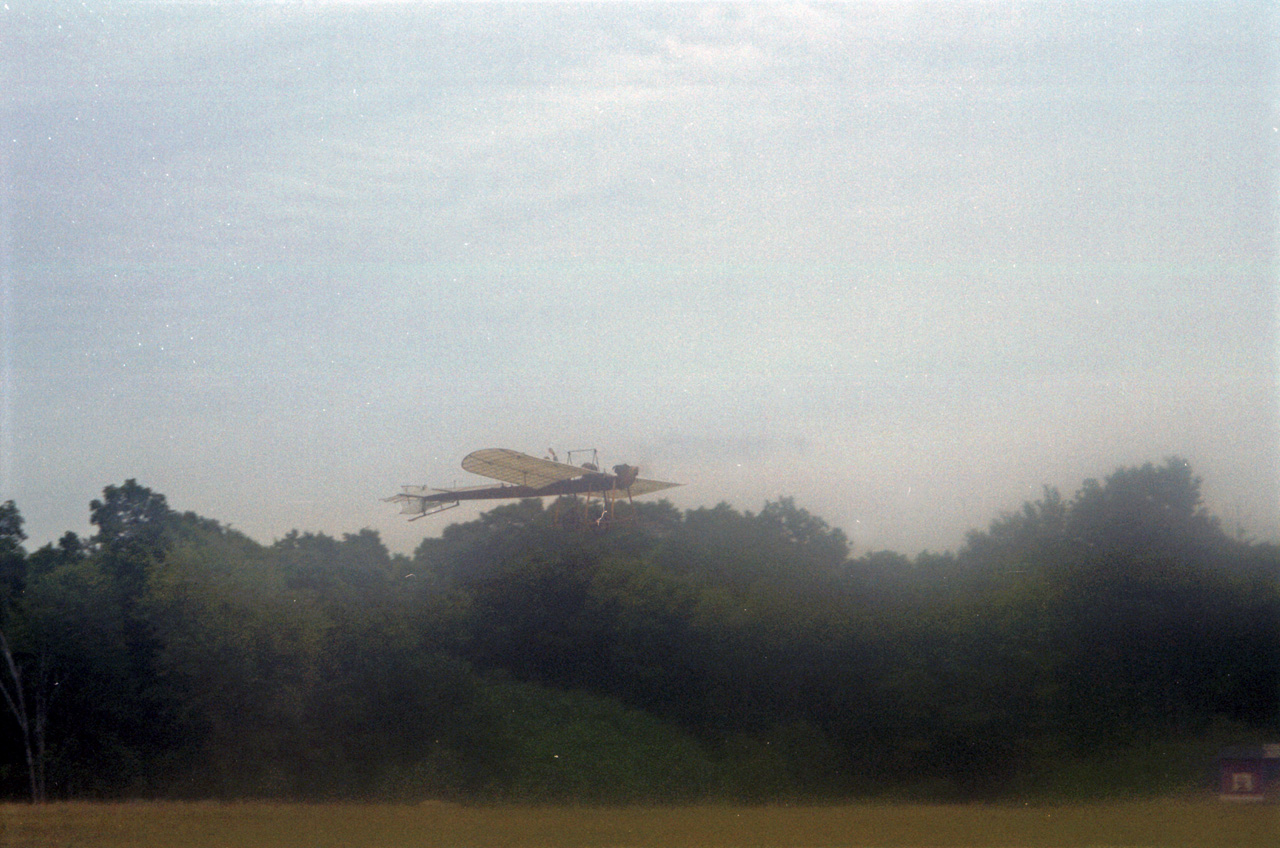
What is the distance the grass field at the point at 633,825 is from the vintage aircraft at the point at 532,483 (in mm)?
5610

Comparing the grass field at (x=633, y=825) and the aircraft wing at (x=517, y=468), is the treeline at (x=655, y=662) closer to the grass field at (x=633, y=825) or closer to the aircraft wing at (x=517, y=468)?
the grass field at (x=633, y=825)

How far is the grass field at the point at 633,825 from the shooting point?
16422mm

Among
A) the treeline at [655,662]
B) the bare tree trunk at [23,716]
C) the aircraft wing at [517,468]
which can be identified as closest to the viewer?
the aircraft wing at [517,468]

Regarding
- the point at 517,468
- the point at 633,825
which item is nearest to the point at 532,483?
the point at 517,468

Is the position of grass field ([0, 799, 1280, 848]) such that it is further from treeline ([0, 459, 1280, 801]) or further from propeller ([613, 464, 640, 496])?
propeller ([613, 464, 640, 496])

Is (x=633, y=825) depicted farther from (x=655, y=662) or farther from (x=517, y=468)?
(x=517, y=468)

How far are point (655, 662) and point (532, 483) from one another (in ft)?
30.0

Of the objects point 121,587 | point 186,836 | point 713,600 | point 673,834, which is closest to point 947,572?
point 713,600

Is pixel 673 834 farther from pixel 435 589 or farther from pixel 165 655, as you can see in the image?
pixel 165 655

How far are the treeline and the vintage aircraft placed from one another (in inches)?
270

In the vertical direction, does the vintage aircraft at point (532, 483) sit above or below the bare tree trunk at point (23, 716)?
above

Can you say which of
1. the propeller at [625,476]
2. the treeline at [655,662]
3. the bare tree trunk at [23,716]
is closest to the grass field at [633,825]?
the treeline at [655,662]

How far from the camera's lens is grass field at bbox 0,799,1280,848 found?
1642 cm

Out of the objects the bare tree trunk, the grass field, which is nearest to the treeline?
the bare tree trunk
